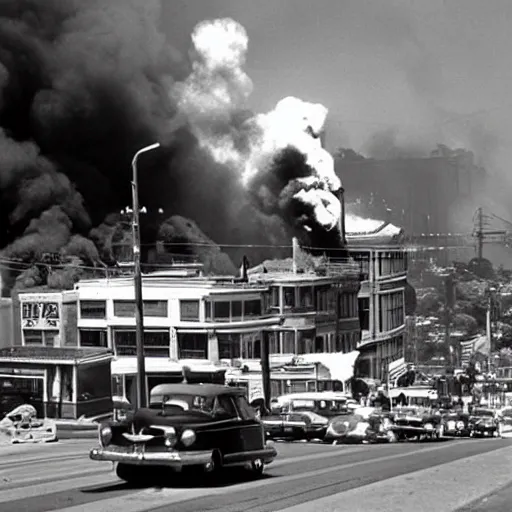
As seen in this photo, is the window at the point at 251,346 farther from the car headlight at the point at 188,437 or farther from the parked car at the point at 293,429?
the car headlight at the point at 188,437

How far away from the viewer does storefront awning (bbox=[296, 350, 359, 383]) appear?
52.0m

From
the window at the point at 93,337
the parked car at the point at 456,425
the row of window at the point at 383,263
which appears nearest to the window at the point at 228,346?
the window at the point at 93,337

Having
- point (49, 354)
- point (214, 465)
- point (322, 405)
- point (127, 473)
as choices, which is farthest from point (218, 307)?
point (214, 465)

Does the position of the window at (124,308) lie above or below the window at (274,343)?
above

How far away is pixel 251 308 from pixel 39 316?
9.22m

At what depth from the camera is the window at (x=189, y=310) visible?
48406mm

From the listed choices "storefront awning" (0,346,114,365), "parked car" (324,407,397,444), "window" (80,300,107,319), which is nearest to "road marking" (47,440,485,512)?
"parked car" (324,407,397,444)

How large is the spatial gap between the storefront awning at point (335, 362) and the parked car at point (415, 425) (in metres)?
18.9

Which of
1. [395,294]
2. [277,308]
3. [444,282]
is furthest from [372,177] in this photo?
[277,308]

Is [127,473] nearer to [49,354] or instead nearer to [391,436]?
[391,436]

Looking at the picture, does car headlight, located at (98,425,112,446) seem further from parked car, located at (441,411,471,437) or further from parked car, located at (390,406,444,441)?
parked car, located at (441,411,471,437)

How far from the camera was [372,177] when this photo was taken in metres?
88.5

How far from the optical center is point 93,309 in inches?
1973

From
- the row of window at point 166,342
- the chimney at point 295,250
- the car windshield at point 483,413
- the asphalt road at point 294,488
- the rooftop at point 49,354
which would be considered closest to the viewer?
the asphalt road at point 294,488
